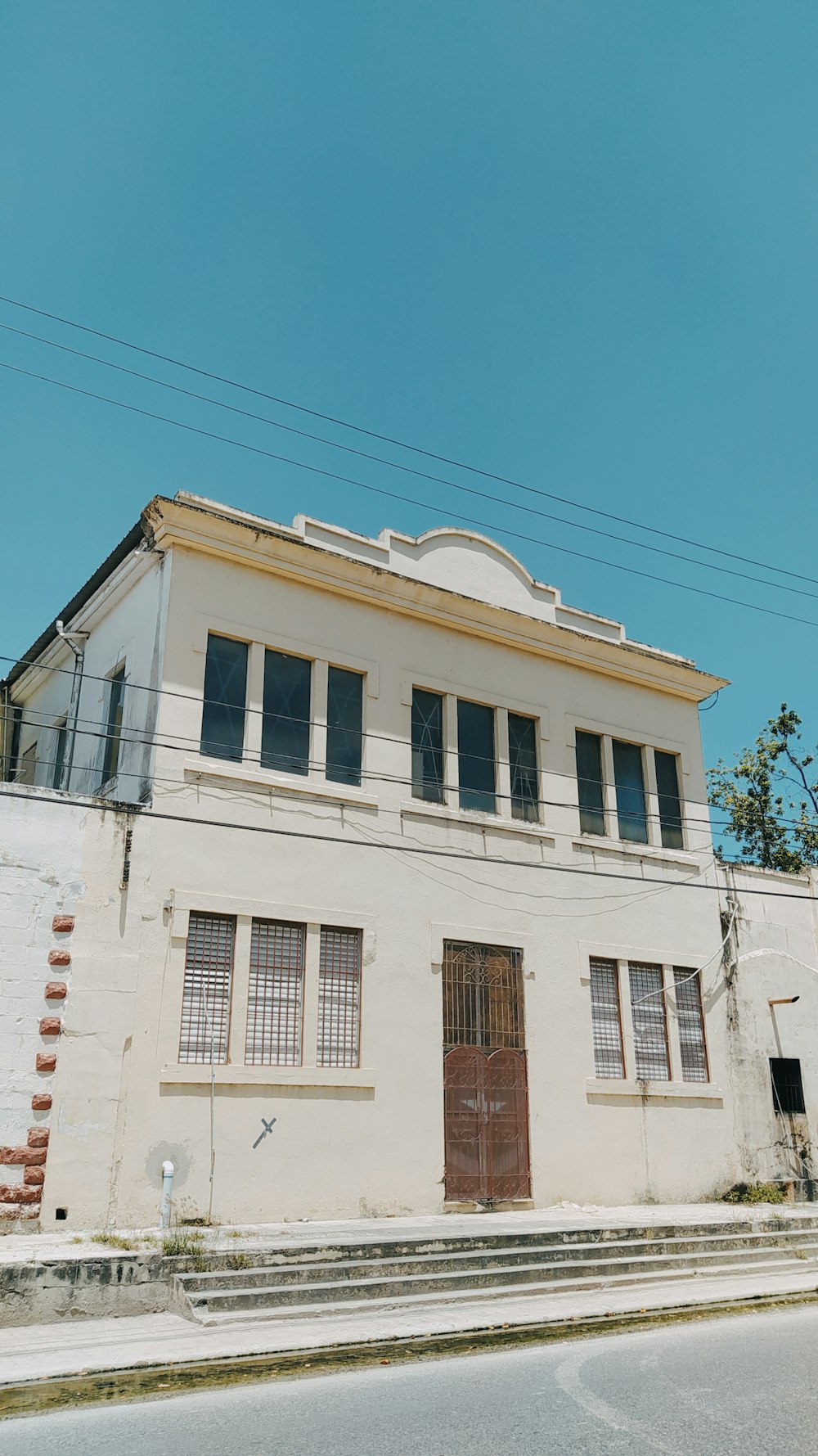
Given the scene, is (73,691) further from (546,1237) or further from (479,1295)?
(479,1295)

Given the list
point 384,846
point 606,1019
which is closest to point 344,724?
point 384,846

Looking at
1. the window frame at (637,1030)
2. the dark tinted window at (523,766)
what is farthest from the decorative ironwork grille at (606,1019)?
the dark tinted window at (523,766)

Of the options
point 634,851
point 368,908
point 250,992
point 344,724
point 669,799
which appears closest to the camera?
point 250,992

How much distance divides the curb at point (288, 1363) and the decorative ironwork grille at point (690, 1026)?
290 inches

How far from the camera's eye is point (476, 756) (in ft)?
54.6

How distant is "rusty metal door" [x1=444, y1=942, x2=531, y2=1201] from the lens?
14.6 m

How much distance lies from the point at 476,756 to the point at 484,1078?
15.2ft

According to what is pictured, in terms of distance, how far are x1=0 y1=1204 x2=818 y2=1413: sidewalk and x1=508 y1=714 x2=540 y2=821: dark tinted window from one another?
615cm

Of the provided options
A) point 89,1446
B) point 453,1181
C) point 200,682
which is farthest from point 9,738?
point 89,1446

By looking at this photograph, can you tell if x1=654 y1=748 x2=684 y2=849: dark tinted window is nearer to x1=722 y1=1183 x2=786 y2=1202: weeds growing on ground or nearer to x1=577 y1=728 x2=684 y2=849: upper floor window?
x1=577 y1=728 x2=684 y2=849: upper floor window

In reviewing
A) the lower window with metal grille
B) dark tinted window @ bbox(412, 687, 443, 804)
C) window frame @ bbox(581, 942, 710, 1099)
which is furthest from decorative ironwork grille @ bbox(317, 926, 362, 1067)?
the lower window with metal grille

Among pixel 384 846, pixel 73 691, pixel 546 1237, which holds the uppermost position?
pixel 73 691

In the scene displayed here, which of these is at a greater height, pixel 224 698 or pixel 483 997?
pixel 224 698

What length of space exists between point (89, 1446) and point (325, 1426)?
1.26 metres
